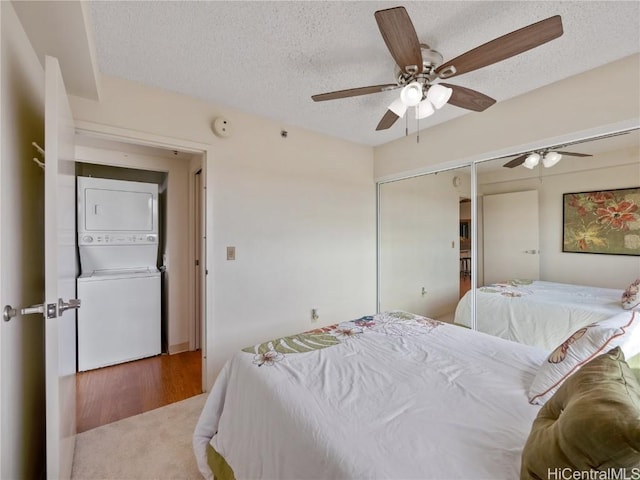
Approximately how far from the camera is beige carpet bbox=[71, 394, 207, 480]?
1.59 meters

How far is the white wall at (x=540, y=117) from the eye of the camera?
1822 millimetres

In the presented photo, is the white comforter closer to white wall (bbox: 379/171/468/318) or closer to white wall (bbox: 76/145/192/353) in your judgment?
white wall (bbox: 379/171/468/318)

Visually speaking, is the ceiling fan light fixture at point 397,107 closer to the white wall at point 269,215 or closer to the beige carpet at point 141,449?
the white wall at point 269,215

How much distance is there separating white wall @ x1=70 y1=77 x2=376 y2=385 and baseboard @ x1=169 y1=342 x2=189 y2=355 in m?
1.06

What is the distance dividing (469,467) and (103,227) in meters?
3.65

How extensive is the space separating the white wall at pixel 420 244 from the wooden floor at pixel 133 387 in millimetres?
2278

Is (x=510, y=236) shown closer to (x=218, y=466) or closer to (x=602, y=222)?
(x=602, y=222)

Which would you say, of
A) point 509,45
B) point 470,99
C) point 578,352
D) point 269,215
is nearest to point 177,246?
point 269,215

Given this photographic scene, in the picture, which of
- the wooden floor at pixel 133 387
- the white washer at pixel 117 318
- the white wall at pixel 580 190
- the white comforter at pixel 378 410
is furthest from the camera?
the white washer at pixel 117 318

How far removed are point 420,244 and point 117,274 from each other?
3.31m

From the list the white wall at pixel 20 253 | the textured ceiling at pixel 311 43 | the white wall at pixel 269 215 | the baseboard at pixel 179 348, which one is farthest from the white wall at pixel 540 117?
the baseboard at pixel 179 348

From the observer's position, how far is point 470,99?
1778mm

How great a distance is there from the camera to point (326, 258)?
3.20 metres

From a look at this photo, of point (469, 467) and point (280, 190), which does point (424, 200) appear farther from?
point (469, 467)
